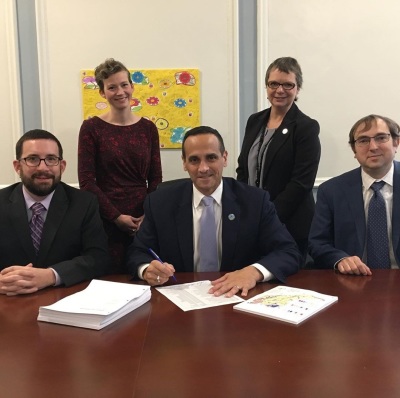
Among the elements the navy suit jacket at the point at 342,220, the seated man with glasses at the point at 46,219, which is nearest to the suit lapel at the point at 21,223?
the seated man with glasses at the point at 46,219

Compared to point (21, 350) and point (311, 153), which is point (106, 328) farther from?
point (311, 153)

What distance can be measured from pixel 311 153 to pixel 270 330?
5.10 ft

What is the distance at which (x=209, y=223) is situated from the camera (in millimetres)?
2244

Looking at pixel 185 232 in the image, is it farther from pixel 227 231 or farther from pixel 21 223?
pixel 21 223

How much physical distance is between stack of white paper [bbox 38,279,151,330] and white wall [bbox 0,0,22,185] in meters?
2.33

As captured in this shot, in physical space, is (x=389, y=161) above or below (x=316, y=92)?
below

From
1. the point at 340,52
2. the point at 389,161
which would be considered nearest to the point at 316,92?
the point at 340,52

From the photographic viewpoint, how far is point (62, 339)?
144 cm

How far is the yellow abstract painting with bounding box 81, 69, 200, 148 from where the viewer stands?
3.74 meters

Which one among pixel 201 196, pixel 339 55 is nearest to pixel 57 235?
pixel 201 196

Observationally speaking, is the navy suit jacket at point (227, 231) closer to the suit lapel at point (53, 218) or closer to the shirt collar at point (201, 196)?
the shirt collar at point (201, 196)

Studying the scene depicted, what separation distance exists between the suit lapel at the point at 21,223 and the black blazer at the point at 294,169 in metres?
1.35

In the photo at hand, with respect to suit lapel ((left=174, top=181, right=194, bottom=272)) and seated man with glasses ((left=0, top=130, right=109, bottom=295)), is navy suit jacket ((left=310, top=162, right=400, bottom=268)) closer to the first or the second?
suit lapel ((left=174, top=181, right=194, bottom=272))

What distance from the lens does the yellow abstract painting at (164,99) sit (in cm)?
374
